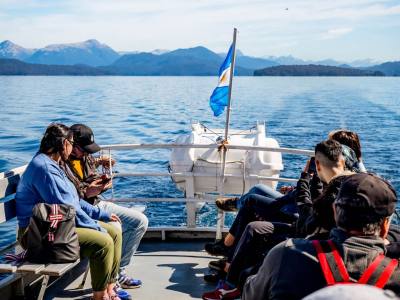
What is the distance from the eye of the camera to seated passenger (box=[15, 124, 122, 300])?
3047mm

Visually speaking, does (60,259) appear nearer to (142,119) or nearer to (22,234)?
(22,234)

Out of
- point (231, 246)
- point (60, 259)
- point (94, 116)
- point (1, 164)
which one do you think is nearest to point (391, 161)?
point (1, 164)

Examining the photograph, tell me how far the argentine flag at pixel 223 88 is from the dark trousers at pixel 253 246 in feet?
8.79

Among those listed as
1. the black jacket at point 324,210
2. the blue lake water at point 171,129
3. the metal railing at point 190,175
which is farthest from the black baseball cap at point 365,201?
the blue lake water at point 171,129

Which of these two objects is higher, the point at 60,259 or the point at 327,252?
the point at 327,252

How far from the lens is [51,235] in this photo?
298cm

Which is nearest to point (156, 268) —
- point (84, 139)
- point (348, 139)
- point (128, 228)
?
point (128, 228)

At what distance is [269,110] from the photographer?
3064 cm

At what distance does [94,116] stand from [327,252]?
26538 millimetres

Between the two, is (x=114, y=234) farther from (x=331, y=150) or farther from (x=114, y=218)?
(x=331, y=150)

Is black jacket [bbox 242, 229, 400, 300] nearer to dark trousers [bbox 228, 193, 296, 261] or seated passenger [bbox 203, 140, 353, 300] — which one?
seated passenger [bbox 203, 140, 353, 300]

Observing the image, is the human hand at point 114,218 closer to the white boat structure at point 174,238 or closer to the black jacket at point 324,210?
the white boat structure at point 174,238

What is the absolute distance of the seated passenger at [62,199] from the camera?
3.05 m

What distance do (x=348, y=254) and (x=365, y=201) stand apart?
0.63 feet
